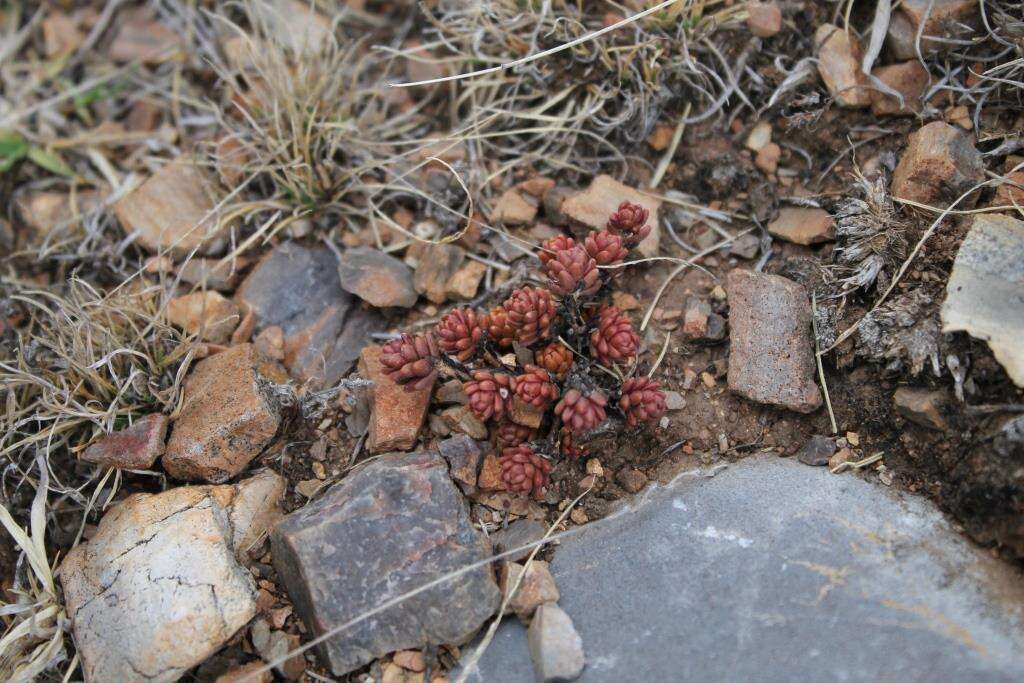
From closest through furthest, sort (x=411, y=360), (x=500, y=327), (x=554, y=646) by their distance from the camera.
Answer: (x=554, y=646) < (x=411, y=360) < (x=500, y=327)

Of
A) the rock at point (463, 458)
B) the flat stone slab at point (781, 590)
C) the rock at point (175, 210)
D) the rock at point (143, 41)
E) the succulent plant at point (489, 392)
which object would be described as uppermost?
the rock at point (143, 41)

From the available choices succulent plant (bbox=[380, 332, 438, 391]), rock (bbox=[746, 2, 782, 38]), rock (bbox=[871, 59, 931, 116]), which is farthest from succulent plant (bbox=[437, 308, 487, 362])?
rock (bbox=[871, 59, 931, 116])

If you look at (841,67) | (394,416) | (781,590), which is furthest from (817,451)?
(841,67)

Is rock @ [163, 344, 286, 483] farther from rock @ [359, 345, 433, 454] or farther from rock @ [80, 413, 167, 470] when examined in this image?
rock @ [359, 345, 433, 454]

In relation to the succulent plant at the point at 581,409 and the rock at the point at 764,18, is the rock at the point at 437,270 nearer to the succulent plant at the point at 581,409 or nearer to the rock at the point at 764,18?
the succulent plant at the point at 581,409

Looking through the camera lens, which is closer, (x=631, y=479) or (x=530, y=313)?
(x=530, y=313)

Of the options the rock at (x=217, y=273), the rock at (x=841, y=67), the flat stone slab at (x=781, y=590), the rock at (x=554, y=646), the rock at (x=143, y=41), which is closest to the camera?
the flat stone slab at (x=781, y=590)

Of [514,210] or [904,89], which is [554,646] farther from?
[904,89]

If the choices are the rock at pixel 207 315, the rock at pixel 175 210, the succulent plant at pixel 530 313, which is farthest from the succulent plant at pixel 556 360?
the rock at pixel 175 210
